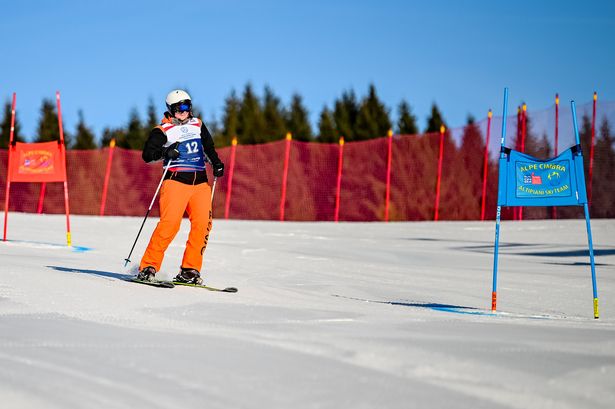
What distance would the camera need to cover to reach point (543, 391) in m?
3.73

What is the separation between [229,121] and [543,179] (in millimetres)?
32029

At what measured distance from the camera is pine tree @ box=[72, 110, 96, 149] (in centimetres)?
3994

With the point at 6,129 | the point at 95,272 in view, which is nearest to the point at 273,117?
the point at 6,129

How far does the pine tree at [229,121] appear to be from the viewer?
119ft

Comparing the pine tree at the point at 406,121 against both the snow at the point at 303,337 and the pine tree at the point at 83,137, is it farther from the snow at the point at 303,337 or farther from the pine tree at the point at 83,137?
the snow at the point at 303,337

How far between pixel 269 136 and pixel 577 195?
30.5 meters

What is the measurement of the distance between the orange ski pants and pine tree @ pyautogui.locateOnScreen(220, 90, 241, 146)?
90.6ft

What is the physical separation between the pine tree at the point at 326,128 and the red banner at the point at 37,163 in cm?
2396

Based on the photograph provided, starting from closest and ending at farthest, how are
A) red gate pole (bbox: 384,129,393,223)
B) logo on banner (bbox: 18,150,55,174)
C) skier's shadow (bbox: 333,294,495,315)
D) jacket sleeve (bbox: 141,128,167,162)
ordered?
skier's shadow (bbox: 333,294,495,315) < jacket sleeve (bbox: 141,128,167,162) < logo on banner (bbox: 18,150,55,174) < red gate pole (bbox: 384,129,393,223)

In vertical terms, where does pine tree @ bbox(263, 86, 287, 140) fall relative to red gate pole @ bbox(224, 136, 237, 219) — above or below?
above

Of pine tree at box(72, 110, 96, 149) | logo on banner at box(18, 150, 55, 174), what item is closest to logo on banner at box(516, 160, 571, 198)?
logo on banner at box(18, 150, 55, 174)

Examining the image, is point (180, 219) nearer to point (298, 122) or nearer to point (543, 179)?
point (543, 179)

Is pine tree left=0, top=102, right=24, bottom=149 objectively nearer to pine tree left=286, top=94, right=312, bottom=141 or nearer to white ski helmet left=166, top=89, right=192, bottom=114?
pine tree left=286, top=94, right=312, bottom=141

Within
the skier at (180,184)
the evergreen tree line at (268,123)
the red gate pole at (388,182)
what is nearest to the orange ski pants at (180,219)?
the skier at (180,184)
